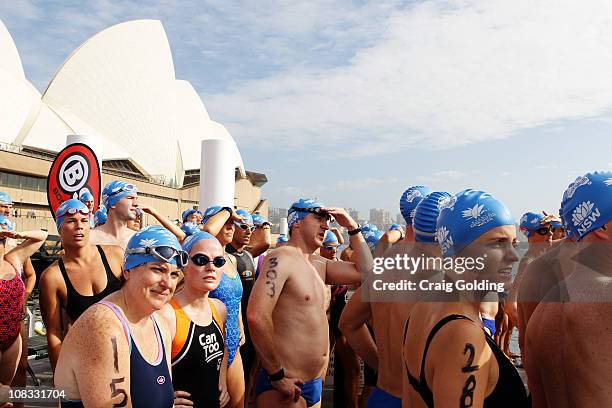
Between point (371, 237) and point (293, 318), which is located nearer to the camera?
point (293, 318)

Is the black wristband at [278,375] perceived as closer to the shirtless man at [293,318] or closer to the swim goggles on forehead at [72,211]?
the shirtless man at [293,318]

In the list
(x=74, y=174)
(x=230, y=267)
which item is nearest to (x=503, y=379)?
(x=230, y=267)

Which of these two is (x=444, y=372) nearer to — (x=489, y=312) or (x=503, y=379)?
(x=503, y=379)

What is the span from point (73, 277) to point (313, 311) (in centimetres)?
208

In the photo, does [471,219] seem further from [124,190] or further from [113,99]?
[113,99]

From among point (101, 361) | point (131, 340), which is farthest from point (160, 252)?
point (101, 361)

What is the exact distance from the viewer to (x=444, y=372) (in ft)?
5.77

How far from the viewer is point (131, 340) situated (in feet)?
7.38

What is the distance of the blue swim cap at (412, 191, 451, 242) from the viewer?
3301mm

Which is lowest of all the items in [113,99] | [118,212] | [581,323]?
[581,323]

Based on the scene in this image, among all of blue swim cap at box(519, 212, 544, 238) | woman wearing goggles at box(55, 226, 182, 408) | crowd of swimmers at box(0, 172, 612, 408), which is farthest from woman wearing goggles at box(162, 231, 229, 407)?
blue swim cap at box(519, 212, 544, 238)

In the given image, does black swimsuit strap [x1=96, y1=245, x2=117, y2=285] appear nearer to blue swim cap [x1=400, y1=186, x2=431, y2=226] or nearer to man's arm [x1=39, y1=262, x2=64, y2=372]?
man's arm [x1=39, y1=262, x2=64, y2=372]

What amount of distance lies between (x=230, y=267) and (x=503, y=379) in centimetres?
316

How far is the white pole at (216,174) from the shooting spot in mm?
11336
